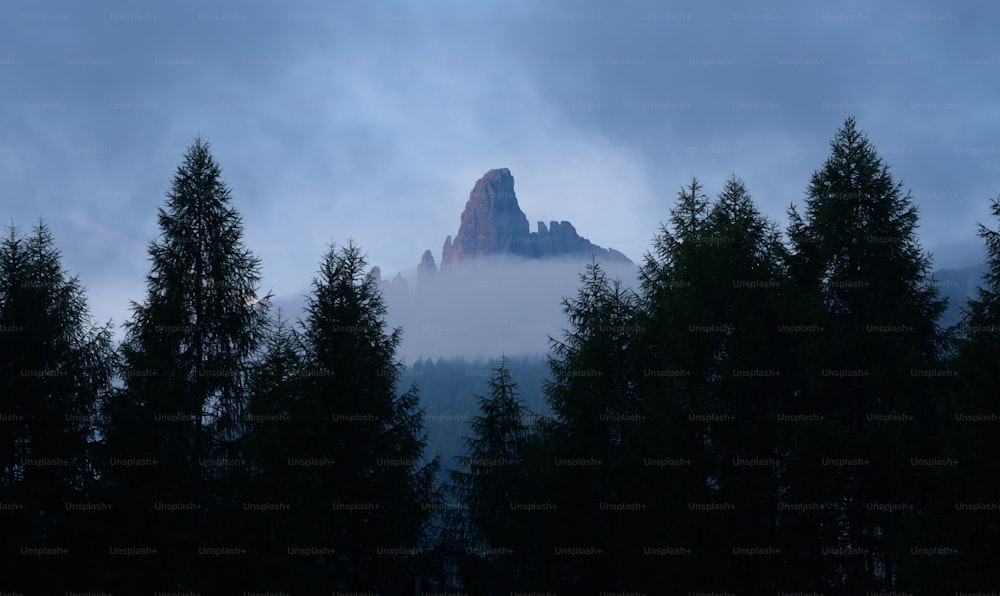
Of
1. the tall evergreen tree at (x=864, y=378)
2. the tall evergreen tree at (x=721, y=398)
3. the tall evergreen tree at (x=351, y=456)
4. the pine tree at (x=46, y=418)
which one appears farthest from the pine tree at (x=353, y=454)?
the tall evergreen tree at (x=864, y=378)

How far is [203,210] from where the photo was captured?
75.1 feet

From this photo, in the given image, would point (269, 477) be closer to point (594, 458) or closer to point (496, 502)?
point (496, 502)

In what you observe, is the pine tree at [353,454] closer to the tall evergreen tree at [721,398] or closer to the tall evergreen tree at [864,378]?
the tall evergreen tree at [721,398]

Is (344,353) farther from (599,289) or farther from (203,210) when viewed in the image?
(599,289)

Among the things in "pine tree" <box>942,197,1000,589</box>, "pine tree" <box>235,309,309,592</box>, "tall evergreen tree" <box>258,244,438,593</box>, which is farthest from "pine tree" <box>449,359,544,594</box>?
"pine tree" <box>942,197,1000,589</box>

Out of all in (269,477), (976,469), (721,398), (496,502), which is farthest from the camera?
(496,502)

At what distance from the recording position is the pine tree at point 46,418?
1820 centimetres

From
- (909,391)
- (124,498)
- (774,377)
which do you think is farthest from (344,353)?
(909,391)

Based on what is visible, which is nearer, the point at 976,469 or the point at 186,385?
the point at 976,469

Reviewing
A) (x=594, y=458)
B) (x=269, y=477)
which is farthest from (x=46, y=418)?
(x=594, y=458)

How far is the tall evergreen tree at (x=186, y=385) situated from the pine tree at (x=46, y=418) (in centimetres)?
80

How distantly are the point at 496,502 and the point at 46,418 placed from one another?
12616 millimetres

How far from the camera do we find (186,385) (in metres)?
20.9

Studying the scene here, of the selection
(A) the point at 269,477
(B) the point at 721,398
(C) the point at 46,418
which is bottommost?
Answer: (A) the point at 269,477
